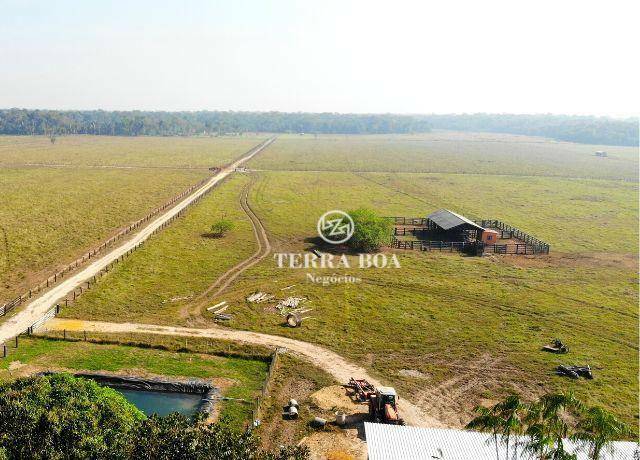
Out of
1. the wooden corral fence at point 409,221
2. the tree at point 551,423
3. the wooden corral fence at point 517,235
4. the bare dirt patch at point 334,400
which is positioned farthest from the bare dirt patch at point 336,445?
the wooden corral fence at point 409,221

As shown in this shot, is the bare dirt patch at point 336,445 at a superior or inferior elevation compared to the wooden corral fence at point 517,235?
inferior

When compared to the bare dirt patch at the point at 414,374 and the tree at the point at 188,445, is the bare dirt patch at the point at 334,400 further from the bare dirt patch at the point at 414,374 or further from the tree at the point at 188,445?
the tree at the point at 188,445

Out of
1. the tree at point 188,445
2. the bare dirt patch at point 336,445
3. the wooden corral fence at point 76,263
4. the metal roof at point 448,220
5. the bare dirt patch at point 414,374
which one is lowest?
the bare dirt patch at point 336,445

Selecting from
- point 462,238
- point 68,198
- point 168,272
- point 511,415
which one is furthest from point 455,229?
point 68,198

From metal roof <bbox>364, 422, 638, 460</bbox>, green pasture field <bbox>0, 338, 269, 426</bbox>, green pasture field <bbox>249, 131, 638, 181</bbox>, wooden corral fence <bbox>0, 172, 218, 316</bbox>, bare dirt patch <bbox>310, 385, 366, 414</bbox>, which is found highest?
green pasture field <bbox>249, 131, 638, 181</bbox>

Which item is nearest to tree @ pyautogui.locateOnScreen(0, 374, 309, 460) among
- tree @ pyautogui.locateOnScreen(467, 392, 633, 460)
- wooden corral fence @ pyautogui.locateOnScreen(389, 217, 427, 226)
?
tree @ pyautogui.locateOnScreen(467, 392, 633, 460)

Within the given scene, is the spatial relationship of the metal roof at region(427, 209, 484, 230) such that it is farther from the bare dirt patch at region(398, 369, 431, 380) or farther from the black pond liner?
the black pond liner

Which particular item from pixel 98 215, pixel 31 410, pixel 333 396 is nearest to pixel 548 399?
pixel 333 396
